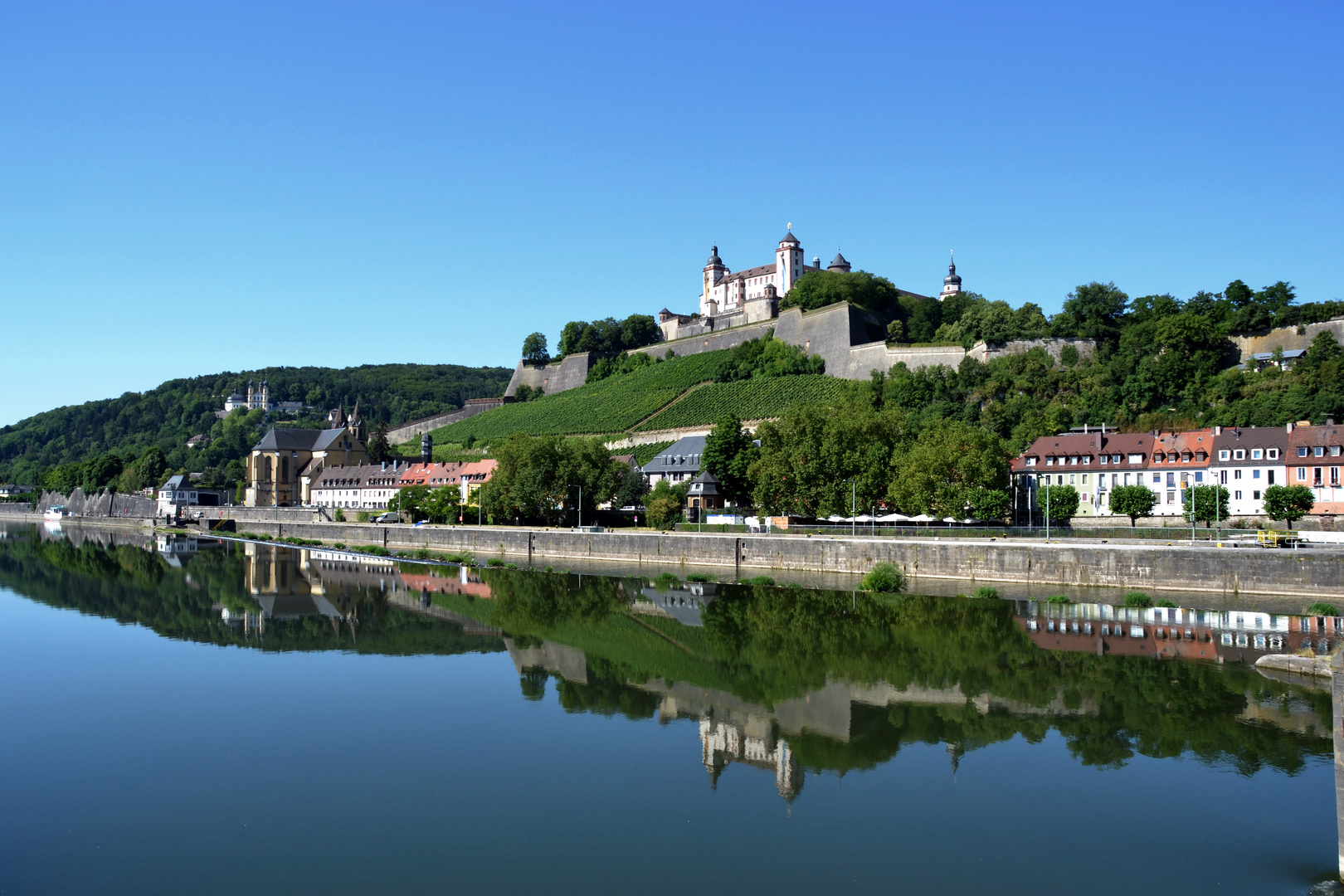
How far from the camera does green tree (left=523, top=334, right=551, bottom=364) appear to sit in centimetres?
10994

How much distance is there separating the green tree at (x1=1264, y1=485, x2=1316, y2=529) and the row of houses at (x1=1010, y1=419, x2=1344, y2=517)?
5.11ft

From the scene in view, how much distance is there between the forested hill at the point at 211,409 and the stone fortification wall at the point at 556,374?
46.4m

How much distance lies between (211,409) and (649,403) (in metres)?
117

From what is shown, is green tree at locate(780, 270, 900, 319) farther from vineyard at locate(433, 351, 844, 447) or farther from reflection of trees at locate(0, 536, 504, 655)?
reflection of trees at locate(0, 536, 504, 655)

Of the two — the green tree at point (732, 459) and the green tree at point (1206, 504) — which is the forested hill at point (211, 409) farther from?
the green tree at point (1206, 504)

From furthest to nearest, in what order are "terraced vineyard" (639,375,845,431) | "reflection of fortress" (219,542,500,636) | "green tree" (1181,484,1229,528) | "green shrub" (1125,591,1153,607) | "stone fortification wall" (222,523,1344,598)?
"terraced vineyard" (639,375,845,431), "green tree" (1181,484,1229,528), "reflection of fortress" (219,542,500,636), "stone fortification wall" (222,523,1344,598), "green shrub" (1125,591,1153,607)

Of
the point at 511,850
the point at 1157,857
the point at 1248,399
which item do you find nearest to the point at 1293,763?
the point at 1157,857

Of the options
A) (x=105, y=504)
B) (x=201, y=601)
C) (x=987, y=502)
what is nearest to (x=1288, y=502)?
(x=987, y=502)

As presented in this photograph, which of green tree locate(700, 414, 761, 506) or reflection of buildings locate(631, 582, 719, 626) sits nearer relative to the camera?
reflection of buildings locate(631, 582, 719, 626)

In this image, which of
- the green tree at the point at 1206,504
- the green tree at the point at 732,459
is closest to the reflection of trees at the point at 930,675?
the green tree at the point at 1206,504

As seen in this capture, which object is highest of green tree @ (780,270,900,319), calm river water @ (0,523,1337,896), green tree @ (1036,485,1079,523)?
green tree @ (780,270,900,319)

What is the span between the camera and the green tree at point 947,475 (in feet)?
144

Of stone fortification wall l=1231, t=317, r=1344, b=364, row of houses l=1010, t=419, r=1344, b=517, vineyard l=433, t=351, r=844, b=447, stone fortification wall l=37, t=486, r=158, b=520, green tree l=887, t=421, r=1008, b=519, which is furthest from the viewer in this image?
stone fortification wall l=37, t=486, r=158, b=520

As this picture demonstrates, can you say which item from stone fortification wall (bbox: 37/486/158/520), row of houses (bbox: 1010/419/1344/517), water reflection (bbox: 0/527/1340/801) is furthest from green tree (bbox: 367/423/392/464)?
row of houses (bbox: 1010/419/1344/517)
